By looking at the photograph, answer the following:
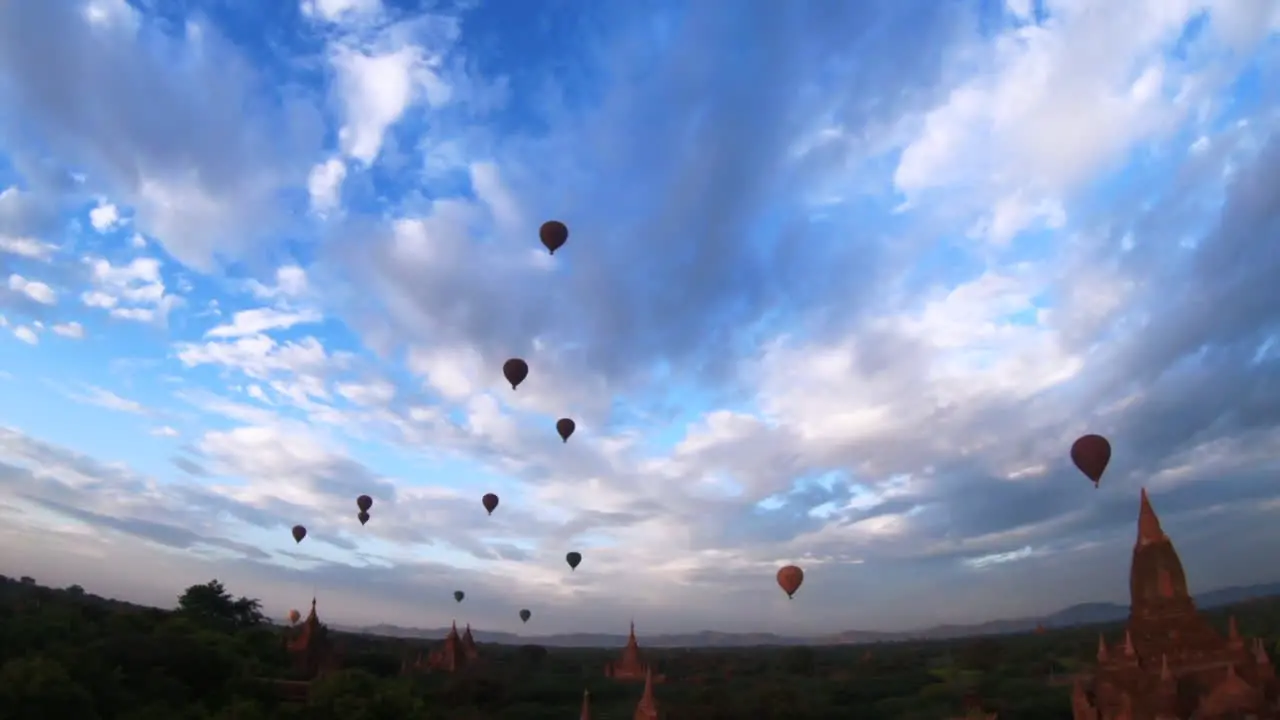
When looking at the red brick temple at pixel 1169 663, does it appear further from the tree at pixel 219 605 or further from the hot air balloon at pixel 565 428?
the tree at pixel 219 605

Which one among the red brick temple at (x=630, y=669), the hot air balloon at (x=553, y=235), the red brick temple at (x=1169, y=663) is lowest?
the red brick temple at (x=630, y=669)

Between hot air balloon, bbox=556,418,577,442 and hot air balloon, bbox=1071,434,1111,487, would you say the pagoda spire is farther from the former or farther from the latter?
hot air balloon, bbox=556,418,577,442

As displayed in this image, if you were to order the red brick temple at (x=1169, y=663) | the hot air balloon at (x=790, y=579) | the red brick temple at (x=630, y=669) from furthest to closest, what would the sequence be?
1. the red brick temple at (x=630, y=669)
2. the hot air balloon at (x=790, y=579)
3. the red brick temple at (x=1169, y=663)

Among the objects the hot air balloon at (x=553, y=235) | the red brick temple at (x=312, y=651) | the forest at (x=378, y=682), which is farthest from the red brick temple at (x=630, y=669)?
the hot air balloon at (x=553, y=235)

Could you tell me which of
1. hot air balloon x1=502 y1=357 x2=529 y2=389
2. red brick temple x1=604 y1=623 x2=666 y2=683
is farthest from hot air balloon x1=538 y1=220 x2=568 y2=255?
red brick temple x1=604 y1=623 x2=666 y2=683

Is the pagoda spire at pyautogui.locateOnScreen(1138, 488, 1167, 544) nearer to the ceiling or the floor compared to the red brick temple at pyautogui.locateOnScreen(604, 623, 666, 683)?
Answer: nearer to the ceiling

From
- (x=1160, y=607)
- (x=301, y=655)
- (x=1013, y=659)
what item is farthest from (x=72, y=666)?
(x=1013, y=659)

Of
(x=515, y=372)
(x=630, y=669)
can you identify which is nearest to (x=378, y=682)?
(x=515, y=372)
